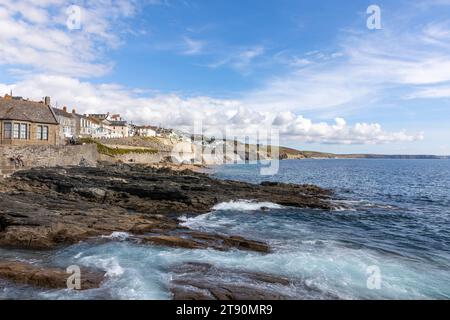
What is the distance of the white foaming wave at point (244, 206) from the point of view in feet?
113

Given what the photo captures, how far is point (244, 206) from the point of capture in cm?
3562

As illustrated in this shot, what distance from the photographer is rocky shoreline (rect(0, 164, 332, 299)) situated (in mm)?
14974

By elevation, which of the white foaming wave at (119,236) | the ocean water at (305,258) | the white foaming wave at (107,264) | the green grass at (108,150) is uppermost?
the green grass at (108,150)

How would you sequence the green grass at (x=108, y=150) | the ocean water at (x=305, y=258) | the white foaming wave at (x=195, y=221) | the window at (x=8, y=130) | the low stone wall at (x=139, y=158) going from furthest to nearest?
the low stone wall at (x=139, y=158) → the green grass at (x=108, y=150) → the window at (x=8, y=130) → the white foaming wave at (x=195, y=221) → the ocean water at (x=305, y=258)

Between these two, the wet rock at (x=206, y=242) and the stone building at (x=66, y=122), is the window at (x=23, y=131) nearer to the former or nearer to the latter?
the wet rock at (x=206, y=242)

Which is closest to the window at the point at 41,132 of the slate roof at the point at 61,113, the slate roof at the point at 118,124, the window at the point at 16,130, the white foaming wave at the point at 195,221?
the window at the point at 16,130

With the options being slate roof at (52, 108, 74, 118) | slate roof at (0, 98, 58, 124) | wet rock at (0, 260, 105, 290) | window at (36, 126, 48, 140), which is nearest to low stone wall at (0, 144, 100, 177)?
window at (36, 126, 48, 140)

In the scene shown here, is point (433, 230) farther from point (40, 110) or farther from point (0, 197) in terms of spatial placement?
point (40, 110)

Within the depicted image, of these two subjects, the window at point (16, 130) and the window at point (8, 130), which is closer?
the window at point (8, 130)

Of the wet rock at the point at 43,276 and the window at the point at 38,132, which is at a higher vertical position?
the window at the point at 38,132

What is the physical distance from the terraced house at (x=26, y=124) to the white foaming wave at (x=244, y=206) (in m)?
34.0

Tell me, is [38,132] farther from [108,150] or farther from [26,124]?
[108,150]

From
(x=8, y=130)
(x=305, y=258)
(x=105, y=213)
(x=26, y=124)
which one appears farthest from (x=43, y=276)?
(x=26, y=124)
